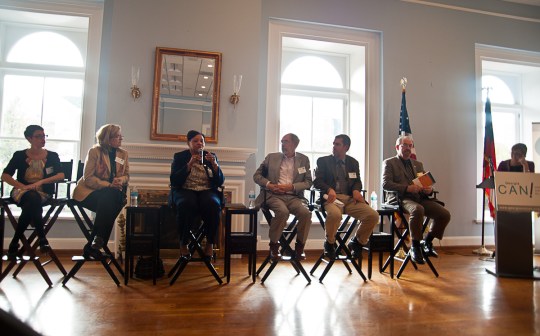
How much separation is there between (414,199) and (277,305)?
1.94m

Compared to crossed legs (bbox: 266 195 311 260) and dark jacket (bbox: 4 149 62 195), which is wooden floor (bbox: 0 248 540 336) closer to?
crossed legs (bbox: 266 195 311 260)

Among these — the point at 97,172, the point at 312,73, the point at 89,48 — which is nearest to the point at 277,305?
the point at 97,172

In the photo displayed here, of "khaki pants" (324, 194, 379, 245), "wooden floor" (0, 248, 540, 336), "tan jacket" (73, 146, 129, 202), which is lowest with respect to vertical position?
"wooden floor" (0, 248, 540, 336)

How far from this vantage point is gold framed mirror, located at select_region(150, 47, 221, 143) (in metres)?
4.19

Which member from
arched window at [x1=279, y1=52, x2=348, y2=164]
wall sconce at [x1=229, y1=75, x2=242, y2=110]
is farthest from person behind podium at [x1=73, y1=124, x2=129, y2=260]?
arched window at [x1=279, y1=52, x2=348, y2=164]

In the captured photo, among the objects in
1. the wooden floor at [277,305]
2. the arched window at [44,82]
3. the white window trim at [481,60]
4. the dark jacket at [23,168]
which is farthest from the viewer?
the white window trim at [481,60]

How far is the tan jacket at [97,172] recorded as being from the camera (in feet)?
10.3

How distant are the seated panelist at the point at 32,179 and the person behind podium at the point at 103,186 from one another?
0.31 m

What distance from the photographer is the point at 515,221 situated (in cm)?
349

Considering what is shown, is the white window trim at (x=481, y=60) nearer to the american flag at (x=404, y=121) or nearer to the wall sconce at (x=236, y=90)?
the american flag at (x=404, y=121)

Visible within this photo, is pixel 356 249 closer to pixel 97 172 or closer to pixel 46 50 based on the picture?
pixel 97 172

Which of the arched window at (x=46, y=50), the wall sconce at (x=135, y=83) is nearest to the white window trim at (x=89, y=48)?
the arched window at (x=46, y=50)

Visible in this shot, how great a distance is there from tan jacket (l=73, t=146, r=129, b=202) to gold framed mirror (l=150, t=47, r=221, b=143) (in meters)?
0.86

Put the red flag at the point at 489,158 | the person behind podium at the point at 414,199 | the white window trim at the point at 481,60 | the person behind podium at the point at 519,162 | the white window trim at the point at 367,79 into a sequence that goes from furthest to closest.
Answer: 1. the white window trim at the point at 481,60
2. the red flag at the point at 489,158
3. the white window trim at the point at 367,79
4. the person behind podium at the point at 519,162
5. the person behind podium at the point at 414,199
